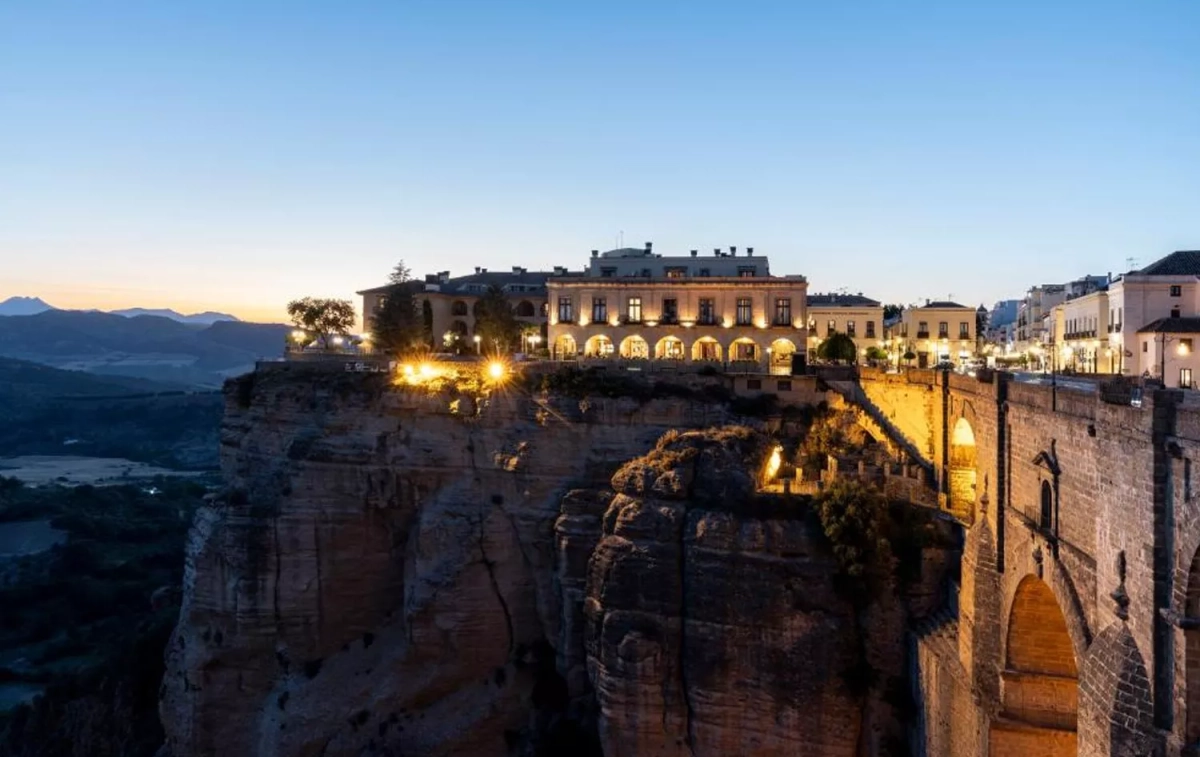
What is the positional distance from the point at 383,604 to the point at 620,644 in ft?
44.0

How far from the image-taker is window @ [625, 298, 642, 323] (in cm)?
4969

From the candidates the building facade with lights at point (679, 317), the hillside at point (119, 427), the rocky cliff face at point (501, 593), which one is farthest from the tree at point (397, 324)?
the hillside at point (119, 427)

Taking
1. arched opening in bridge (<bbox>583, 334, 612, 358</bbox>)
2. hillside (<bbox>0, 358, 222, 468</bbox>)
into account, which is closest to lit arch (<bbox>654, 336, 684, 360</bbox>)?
arched opening in bridge (<bbox>583, 334, 612, 358</bbox>)

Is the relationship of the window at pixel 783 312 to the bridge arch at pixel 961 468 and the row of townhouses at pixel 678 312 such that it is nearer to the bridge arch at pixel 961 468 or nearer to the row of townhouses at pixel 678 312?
the row of townhouses at pixel 678 312

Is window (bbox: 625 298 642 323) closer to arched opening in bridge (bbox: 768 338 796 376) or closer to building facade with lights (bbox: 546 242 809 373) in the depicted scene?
building facade with lights (bbox: 546 242 809 373)

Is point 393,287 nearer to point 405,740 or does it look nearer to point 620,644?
point 405,740

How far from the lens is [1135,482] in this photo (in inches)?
599

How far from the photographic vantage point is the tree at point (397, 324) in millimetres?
56094

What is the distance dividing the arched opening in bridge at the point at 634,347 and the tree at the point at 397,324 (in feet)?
41.2

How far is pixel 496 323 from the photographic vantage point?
181 feet

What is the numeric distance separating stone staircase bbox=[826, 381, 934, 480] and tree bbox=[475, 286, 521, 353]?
22096 mm

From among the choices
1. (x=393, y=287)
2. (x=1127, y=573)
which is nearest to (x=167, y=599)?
(x=393, y=287)

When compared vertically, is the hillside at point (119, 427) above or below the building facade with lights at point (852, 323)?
below

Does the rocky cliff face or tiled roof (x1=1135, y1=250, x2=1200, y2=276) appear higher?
tiled roof (x1=1135, y1=250, x2=1200, y2=276)
